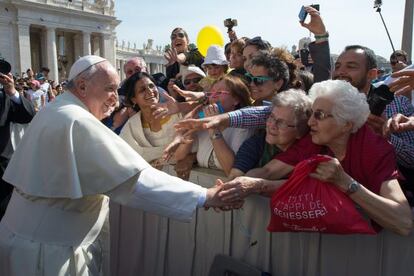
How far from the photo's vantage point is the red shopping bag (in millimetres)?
1931

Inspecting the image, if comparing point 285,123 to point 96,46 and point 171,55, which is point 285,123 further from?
point 96,46

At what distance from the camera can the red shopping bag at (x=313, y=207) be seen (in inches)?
76.0

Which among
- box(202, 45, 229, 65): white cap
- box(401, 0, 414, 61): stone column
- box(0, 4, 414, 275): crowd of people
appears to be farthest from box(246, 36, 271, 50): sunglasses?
box(401, 0, 414, 61): stone column

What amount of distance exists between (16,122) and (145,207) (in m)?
2.99

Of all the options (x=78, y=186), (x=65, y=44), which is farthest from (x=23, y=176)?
(x=65, y=44)

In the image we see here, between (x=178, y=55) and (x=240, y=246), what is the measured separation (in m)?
3.53

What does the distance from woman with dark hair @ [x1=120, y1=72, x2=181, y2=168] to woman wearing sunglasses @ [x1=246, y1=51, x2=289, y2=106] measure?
0.96m

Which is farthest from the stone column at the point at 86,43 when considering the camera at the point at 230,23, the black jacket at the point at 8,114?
the black jacket at the point at 8,114

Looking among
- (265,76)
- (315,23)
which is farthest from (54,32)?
(265,76)

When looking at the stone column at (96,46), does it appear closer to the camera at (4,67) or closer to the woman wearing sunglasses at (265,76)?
the camera at (4,67)

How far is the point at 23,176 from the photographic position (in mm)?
2336

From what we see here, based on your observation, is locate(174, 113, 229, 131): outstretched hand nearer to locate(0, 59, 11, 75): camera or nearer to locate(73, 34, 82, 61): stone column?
locate(0, 59, 11, 75): camera

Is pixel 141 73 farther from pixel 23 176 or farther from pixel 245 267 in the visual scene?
pixel 245 267

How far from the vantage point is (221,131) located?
2.93m
